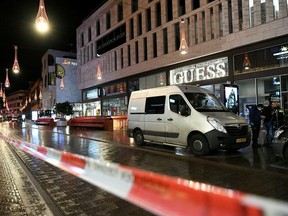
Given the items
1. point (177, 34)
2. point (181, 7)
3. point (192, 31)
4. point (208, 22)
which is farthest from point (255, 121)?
point (181, 7)

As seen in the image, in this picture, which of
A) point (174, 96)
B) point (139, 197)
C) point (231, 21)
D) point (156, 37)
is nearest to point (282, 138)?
point (174, 96)

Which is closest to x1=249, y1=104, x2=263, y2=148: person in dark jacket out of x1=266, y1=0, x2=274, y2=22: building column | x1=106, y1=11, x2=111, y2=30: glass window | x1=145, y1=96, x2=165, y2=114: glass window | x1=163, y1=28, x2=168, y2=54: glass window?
x1=145, y1=96, x2=165, y2=114: glass window

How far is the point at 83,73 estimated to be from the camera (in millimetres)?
47781

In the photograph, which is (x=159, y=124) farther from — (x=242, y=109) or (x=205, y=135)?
(x=242, y=109)

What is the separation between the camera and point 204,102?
10070mm

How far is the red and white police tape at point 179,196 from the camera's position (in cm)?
173

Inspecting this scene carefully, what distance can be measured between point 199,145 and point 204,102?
1.72 meters

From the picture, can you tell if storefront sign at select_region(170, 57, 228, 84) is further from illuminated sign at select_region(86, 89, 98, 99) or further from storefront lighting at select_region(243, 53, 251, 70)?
illuminated sign at select_region(86, 89, 98, 99)

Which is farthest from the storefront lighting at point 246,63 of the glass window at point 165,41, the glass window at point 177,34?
the glass window at point 165,41

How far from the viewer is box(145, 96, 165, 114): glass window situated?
10.9 m

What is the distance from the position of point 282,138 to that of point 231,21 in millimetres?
16499

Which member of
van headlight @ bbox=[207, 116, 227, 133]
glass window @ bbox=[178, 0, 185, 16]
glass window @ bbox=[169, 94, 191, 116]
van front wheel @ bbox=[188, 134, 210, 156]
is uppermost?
glass window @ bbox=[178, 0, 185, 16]

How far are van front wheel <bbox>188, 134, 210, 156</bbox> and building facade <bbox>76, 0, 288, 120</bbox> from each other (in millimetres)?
7224

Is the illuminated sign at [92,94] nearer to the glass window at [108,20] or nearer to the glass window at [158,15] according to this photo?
the glass window at [108,20]
